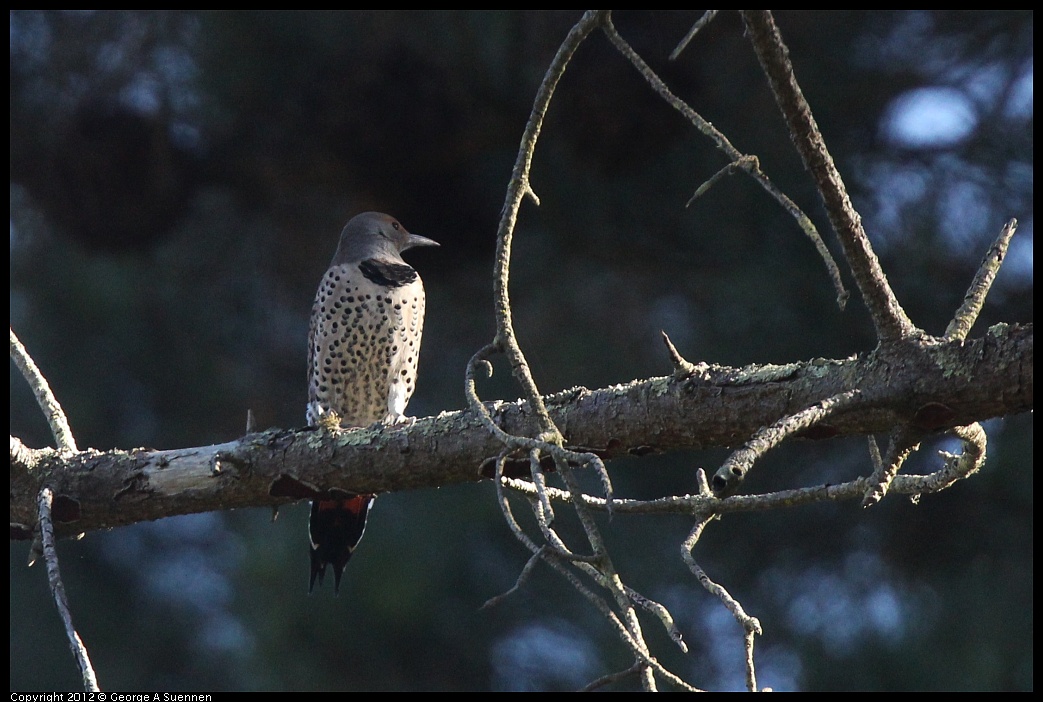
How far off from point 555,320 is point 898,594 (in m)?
1.39

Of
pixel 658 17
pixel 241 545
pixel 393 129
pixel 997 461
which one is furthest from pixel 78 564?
pixel 997 461

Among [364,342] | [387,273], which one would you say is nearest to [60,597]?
[364,342]

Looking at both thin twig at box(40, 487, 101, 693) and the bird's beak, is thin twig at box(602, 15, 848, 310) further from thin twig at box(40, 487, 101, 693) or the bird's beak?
the bird's beak

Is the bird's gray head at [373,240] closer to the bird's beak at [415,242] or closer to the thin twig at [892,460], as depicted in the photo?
the bird's beak at [415,242]

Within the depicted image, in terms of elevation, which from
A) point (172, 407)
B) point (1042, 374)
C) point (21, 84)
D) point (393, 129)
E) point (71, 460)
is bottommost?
point (1042, 374)

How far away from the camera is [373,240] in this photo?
3.29m

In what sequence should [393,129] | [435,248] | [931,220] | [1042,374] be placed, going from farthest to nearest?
[435,248]
[393,129]
[931,220]
[1042,374]

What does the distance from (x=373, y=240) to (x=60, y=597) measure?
1.91 metres

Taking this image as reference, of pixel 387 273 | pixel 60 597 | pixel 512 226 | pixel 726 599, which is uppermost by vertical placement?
pixel 387 273

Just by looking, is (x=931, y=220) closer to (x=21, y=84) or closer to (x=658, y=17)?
(x=658, y=17)

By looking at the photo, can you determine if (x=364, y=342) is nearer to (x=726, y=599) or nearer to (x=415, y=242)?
(x=415, y=242)

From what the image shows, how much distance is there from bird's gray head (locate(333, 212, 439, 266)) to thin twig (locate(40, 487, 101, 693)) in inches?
55.0

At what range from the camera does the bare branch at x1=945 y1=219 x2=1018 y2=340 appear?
1.49 m

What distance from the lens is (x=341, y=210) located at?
4086 millimetres
